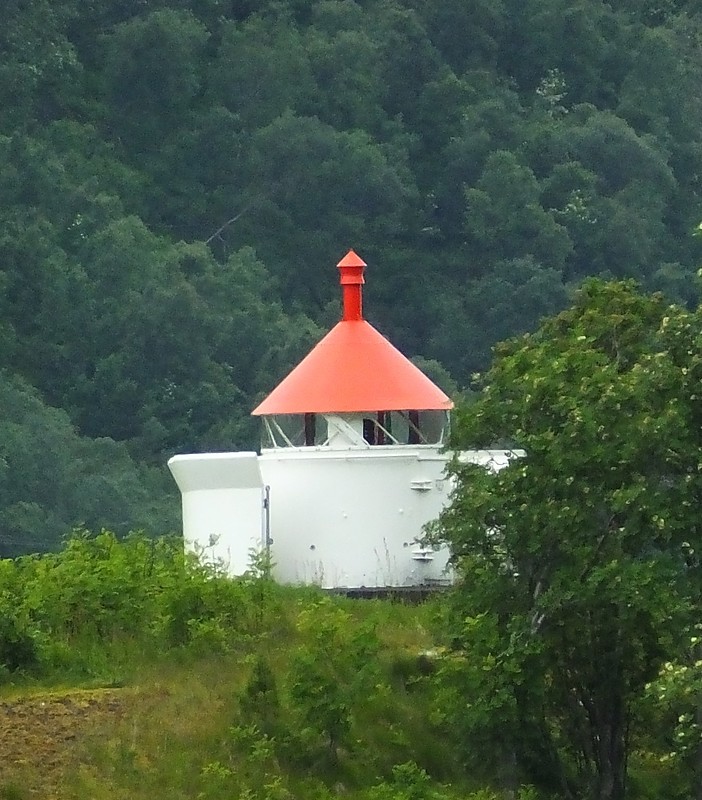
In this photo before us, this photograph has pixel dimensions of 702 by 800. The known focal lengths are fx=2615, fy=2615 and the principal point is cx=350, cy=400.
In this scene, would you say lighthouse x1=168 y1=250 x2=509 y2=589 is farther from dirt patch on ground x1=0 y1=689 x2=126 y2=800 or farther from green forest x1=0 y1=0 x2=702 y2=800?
dirt patch on ground x1=0 y1=689 x2=126 y2=800

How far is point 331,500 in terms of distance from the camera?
24656 mm

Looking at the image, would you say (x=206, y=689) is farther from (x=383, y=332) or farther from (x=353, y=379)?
(x=383, y=332)

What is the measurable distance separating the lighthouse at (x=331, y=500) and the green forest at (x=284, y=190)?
84.1 ft

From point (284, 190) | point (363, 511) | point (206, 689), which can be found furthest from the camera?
point (284, 190)

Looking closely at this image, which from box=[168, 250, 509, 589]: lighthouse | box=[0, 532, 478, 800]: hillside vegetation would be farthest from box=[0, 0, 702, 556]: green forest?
box=[0, 532, 478, 800]: hillside vegetation

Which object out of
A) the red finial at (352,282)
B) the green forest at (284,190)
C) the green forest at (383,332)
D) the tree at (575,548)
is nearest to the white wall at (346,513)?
the green forest at (383,332)

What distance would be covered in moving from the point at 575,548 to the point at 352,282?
6033mm

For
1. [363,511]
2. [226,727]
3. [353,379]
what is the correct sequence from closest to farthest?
1. [226,727]
2. [363,511]
3. [353,379]

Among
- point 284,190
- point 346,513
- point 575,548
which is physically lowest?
point 575,548

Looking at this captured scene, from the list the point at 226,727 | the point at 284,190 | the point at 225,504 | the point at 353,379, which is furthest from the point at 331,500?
the point at 284,190

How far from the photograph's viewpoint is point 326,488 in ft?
80.9

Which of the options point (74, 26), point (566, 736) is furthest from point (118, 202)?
point (566, 736)

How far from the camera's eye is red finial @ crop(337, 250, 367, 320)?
25.3 meters

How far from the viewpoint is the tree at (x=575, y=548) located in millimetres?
19875
